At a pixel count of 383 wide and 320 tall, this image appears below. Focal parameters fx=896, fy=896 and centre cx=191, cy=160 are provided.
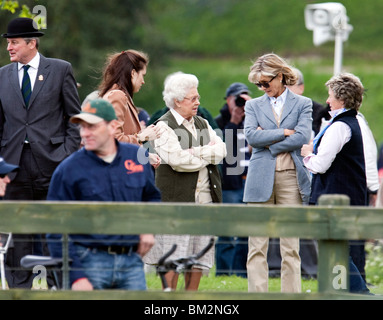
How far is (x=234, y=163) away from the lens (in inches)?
412

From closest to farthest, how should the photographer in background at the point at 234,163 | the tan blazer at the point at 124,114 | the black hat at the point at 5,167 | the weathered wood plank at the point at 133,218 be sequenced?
the weathered wood plank at the point at 133,218 < the black hat at the point at 5,167 < the tan blazer at the point at 124,114 < the photographer in background at the point at 234,163

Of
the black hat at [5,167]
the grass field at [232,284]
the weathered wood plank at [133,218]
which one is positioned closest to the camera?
the weathered wood plank at [133,218]

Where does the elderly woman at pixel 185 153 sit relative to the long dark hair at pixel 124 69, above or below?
below

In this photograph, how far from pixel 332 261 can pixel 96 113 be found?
1.78 metres

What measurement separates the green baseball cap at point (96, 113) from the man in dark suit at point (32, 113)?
2.06 meters

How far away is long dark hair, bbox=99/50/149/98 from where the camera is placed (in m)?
7.79

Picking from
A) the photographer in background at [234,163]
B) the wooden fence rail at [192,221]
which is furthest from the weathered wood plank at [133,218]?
the photographer in background at [234,163]

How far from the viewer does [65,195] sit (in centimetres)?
580

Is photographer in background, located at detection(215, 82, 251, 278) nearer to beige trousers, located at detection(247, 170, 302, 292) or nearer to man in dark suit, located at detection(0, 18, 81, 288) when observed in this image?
beige trousers, located at detection(247, 170, 302, 292)

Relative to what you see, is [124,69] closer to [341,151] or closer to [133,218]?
[341,151]

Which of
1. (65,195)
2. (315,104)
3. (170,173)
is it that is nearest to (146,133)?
(170,173)

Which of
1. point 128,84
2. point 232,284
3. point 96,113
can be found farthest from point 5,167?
point 232,284

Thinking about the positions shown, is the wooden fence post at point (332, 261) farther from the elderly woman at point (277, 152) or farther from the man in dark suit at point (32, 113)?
the man in dark suit at point (32, 113)

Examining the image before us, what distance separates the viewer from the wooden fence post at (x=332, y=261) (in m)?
5.56
